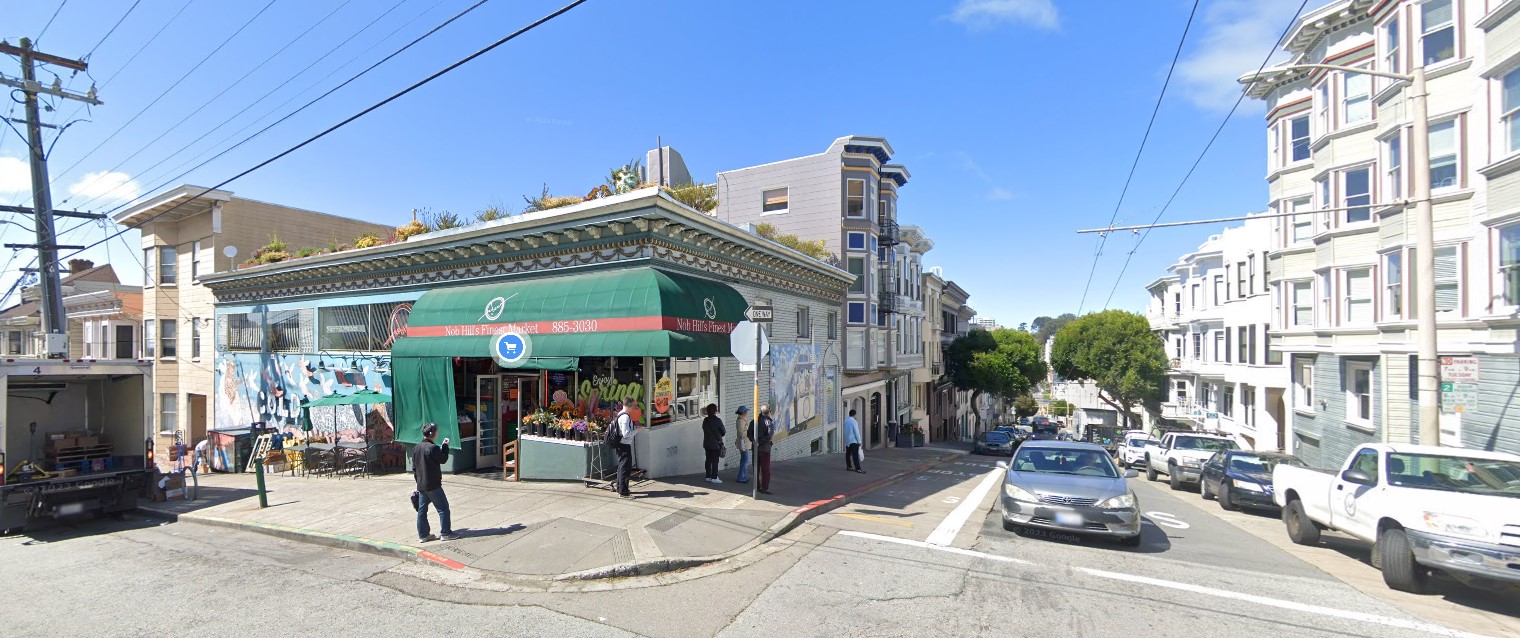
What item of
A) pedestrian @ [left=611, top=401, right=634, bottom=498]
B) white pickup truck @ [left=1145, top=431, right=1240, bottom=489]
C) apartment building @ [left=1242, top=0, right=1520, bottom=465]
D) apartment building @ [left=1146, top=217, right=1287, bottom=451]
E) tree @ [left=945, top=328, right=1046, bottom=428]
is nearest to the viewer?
pedestrian @ [left=611, top=401, right=634, bottom=498]

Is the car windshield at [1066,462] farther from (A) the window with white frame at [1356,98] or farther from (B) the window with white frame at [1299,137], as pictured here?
(B) the window with white frame at [1299,137]

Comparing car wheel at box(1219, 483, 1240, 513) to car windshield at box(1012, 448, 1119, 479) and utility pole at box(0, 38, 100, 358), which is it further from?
utility pole at box(0, 38, 100, 358)

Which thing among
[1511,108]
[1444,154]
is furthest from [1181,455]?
[1511,108]

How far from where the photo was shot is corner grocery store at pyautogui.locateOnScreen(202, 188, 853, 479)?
455 inches

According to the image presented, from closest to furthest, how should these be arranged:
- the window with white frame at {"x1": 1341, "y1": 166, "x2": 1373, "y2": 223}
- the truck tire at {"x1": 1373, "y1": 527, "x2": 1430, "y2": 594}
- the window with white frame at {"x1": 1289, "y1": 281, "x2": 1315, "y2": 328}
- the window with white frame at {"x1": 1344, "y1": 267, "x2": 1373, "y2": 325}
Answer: the truck tire at {"x1": 1373, "y1": 527, "x2": 1430, "y2": 594} → the window with white frame at {"x1": 1344, "y1": 267, "x2": 1373, "y2": 325} → the window with white frame at {"x1": 1341, "y1": 166, "x2": 1373, "y2": 223} → the window with white frame at {"x1": 1289, "y1": 281, "x2": 1315, "y2": 328}

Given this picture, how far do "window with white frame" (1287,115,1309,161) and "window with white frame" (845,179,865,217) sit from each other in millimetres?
15756

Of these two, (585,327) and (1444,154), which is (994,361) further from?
(585,327)

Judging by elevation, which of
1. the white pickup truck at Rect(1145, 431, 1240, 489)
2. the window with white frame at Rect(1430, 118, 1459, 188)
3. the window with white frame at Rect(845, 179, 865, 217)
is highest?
the window with white frame at Rect(845, 179, 865, 217)

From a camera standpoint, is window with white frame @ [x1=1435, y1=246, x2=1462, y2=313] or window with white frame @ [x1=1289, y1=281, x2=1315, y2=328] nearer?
window with white frame @ [x1=1435, y1=246, x2=1462, y2=313]

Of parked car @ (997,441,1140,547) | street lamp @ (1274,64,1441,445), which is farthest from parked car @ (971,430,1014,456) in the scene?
parked car @ (997,441,1140,547)

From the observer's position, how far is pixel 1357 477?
7844 millimetres

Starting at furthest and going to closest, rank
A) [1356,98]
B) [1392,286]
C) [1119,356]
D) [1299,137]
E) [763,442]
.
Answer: [1119,356]
[1299,137]
[1356,98]
[1392,286]
[763,442]

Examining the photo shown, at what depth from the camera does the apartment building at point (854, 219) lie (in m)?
26.6

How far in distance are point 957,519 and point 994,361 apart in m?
37.8
